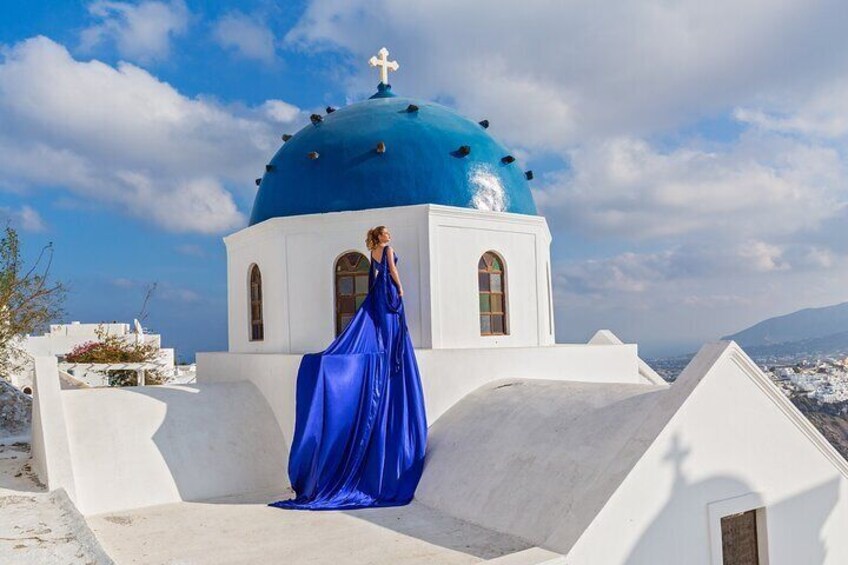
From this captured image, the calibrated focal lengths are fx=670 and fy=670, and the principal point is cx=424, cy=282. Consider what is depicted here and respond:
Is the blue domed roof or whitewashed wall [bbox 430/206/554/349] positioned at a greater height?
the blue domed roof

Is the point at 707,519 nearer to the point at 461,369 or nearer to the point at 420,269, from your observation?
the point at 461,369

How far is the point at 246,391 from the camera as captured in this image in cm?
951

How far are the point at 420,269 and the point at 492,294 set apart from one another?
1.26 m

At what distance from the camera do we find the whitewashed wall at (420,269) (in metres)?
9.28

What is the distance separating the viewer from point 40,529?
19.3ft

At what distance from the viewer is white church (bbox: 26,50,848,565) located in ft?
19.2

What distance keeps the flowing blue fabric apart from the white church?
1.02 ft

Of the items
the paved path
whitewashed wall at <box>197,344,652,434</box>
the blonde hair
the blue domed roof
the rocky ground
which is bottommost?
the paved path

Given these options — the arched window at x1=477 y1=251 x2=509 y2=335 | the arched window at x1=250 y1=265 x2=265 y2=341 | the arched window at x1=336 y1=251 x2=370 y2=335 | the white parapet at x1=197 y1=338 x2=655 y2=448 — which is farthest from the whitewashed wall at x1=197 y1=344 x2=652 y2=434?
the arched window at x1=336 y1=251 x2=370 y2=335

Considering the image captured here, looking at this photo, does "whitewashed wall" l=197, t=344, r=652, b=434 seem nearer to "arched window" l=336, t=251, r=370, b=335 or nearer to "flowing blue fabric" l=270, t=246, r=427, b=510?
"flowing blue fabric" l=270, t=246, r=427, b=510

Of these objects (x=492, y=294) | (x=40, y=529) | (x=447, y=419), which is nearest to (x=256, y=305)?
(x=492, y=294)

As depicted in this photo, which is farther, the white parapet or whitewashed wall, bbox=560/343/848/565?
the white parapet

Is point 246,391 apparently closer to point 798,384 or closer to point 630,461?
point 630,461

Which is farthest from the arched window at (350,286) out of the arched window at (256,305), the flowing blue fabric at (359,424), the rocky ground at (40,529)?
the rocky ground at (40,529)
